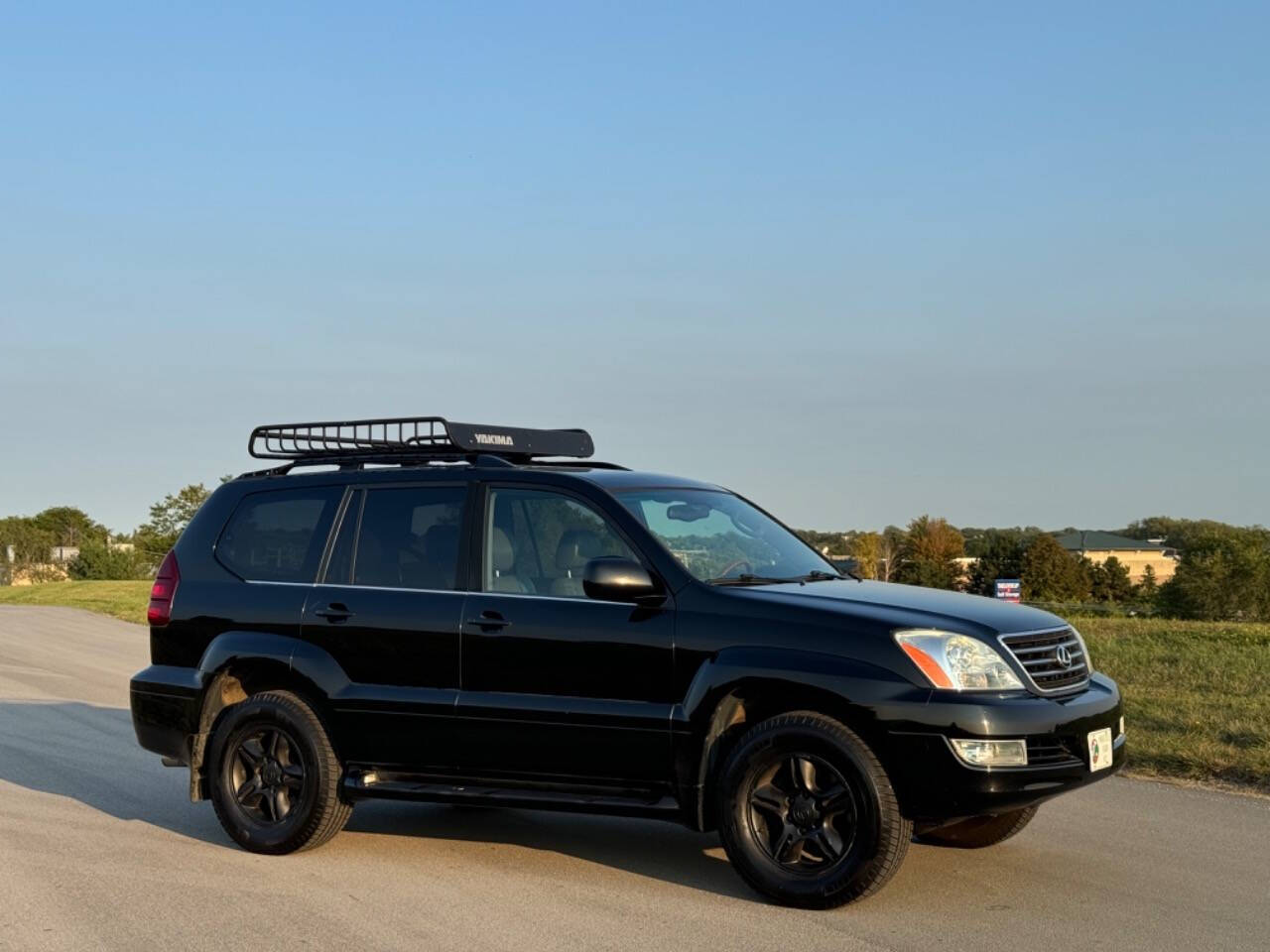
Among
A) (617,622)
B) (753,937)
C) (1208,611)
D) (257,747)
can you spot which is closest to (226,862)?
(257,747)

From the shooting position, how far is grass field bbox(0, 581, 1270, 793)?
32.2 ft

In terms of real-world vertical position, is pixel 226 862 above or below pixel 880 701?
below

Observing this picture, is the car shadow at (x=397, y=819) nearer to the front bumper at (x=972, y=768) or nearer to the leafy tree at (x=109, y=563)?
the front bumper at (x=972, y=768)

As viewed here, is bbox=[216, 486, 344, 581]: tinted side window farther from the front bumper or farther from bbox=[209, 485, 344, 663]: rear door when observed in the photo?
the front bumper

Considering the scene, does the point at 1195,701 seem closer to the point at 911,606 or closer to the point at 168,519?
the point at 911,606

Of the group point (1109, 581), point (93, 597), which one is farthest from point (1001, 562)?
point (93, 597)

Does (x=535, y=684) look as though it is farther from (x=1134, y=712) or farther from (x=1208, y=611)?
(x=1208, y=611)

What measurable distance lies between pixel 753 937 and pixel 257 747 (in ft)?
10.3

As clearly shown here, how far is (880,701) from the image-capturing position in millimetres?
6375

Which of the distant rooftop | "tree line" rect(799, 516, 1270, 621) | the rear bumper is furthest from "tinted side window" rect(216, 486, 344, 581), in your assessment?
the distant rooftop

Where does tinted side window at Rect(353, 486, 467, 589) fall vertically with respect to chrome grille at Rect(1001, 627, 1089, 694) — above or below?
above

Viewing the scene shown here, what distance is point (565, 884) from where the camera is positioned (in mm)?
6973

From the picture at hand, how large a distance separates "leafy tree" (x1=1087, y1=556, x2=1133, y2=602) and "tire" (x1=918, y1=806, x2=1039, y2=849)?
12512 centimetres

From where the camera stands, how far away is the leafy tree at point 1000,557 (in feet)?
391
